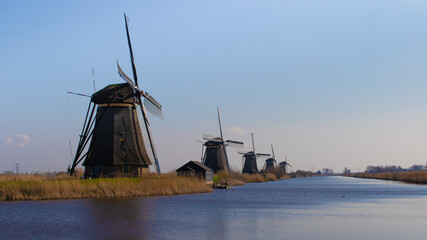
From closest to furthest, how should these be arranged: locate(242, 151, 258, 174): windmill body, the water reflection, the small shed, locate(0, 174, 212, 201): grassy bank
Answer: the water reflection, locate(0, 174, 212, 201): grassy bank, the small shed, locate(242, 151, 258, 174): windmill body

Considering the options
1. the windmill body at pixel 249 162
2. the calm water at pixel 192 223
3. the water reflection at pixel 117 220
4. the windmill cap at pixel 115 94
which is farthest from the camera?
the windmill body at pixel 249 162

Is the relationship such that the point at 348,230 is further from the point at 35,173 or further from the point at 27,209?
the point at 35,173

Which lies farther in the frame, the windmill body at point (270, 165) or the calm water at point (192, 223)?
the windmill body at point (270, 165)

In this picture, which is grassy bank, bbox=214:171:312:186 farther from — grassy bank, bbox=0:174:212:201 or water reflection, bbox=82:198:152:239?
water reflection, bbox=82:198:152:239

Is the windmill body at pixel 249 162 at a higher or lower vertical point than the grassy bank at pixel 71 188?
higher

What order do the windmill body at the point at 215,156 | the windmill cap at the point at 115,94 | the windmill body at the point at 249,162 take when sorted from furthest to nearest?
the windmill body at the point at 249,162, the windmill body at the point at 215,156, the windmill cap at the point at 115,94

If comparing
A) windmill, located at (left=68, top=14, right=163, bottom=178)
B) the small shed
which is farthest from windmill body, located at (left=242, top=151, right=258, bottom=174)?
windmill, located at (left=68, top=14, right=163, bottom=178)

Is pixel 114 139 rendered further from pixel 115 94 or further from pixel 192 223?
pixel 192 223

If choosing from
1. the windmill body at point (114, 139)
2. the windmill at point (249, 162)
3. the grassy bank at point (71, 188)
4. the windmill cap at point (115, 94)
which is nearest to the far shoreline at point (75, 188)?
the grassy bank at point (71, 188)

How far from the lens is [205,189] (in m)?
35.3

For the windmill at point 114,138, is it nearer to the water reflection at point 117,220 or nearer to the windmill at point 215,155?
the water reflection at point 117,220

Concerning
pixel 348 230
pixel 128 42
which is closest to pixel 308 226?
pixel 348 230

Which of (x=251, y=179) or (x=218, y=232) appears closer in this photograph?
(x=218, y=232)

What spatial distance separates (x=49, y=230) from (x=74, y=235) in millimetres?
1358
